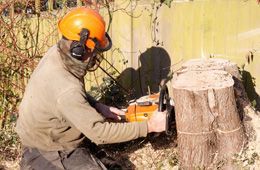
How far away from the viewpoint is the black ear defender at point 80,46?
4.18 meters

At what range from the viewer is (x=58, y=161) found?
4.52 m

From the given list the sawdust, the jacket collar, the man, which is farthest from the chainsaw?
the jacket collar

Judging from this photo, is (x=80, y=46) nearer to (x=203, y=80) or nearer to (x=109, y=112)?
(x=109, y=112)

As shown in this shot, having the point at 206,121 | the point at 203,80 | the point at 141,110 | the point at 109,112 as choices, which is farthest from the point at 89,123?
the point at 203,80

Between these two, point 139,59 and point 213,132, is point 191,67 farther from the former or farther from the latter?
point 139,59

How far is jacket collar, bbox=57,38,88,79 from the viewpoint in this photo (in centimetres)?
431

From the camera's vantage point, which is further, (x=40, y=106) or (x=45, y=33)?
(x=45, y=33)

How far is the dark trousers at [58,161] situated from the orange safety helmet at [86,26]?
0.99m

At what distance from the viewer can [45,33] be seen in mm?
7297

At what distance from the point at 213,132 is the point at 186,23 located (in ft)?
7.18

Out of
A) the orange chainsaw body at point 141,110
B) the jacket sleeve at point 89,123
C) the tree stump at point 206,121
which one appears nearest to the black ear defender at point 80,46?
the jacket sleeve at point 89,123

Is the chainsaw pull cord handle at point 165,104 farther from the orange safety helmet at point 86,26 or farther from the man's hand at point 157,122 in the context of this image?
the orange safety helmet at point 86,26

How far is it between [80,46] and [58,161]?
107 centimetres

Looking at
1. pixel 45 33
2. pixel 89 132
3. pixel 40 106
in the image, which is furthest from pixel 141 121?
pixel 45 33
